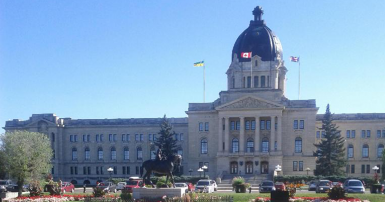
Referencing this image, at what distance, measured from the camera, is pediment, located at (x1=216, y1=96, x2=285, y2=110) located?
257 ft

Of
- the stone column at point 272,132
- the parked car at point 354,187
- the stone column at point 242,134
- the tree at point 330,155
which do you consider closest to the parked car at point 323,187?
the parked car at point 354,187

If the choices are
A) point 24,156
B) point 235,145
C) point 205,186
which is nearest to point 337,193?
point 205,186

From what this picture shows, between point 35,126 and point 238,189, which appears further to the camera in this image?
point 35,126

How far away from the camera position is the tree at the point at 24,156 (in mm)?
50438

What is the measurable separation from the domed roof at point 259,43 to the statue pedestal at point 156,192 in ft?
185

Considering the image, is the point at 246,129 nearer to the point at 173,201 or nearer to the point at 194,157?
the point at 194,157

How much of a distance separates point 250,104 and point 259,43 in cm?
1407

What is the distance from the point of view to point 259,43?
8700 centimetres

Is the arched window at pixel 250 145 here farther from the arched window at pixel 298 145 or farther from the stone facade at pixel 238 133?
the arched window at pixel 298 145

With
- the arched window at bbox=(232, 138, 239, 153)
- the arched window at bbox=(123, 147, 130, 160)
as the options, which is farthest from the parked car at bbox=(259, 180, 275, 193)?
the arched window at bbox=(123, 147, 130, 160)

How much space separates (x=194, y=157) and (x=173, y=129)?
9014mm

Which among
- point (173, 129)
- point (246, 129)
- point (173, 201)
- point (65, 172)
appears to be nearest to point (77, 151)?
point (65, 172)

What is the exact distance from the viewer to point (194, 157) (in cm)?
8400

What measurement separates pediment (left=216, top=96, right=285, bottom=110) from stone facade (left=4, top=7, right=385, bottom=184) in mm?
169
